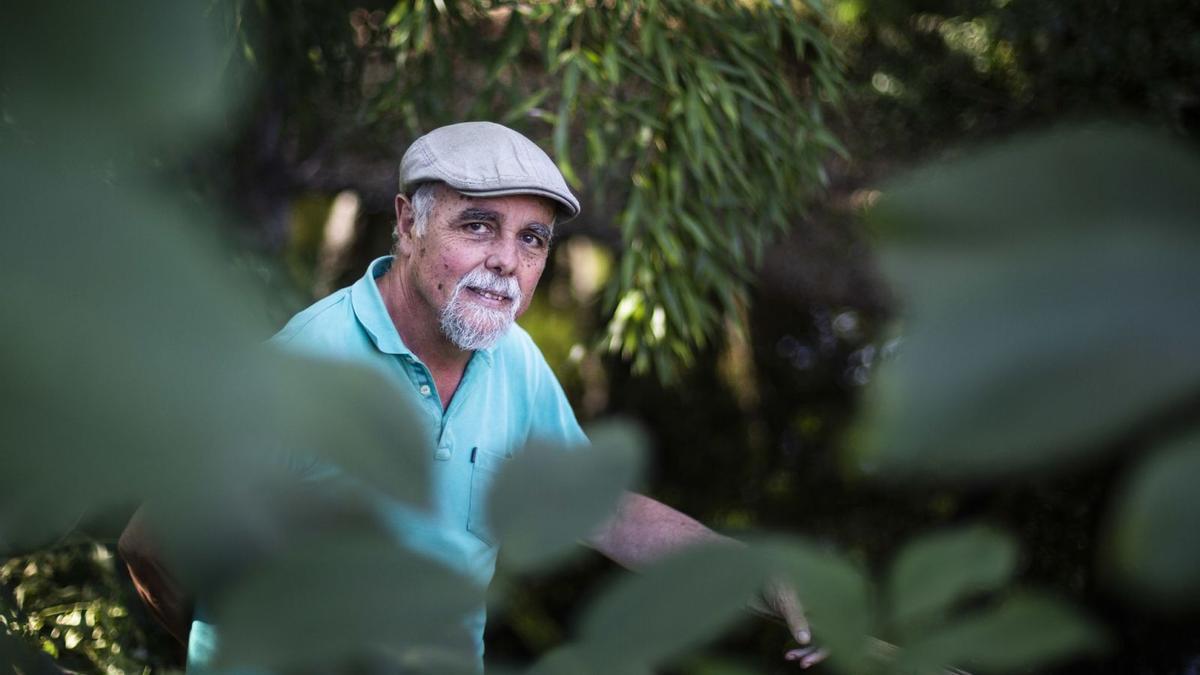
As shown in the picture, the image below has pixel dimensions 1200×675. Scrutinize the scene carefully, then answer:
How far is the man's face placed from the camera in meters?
1.46

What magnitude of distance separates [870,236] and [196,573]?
126 millimetres

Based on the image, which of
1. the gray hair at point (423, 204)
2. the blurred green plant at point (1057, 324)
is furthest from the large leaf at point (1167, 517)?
the gray hair at point (423, 204)

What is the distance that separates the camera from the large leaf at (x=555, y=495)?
209 millimetres

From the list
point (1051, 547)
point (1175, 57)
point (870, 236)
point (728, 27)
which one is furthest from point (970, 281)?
point (1051, 547)

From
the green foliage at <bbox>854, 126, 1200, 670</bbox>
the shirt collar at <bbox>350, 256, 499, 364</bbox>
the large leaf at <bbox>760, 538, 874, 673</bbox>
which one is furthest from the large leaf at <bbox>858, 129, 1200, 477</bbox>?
the shirt collar at <bbox>350, 256, 499, 364</bbox>

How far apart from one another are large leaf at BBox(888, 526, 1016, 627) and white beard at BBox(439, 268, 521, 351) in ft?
3.87

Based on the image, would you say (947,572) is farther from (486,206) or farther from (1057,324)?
(486,206)

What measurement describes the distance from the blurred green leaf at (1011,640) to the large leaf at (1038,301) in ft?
0.35

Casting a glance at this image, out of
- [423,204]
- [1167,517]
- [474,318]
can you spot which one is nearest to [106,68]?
[1167,517]

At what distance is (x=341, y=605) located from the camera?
0.60 feet

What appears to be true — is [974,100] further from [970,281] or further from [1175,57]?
[970,281]

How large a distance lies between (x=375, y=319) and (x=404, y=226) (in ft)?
0.99

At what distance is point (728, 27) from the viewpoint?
2408 millimetres

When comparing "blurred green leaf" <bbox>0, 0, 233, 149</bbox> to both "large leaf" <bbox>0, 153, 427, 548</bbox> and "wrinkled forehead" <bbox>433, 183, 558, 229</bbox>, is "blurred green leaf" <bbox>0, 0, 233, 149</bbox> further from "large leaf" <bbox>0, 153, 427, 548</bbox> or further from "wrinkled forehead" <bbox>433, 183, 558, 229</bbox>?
"wrinkled forehead" <bbox>433, 183, 558, 229</bbox>
